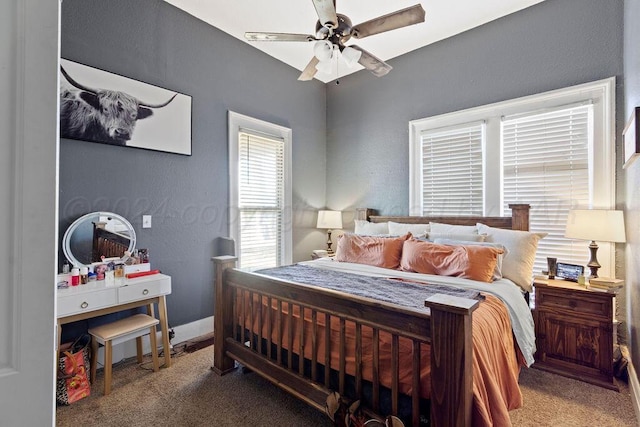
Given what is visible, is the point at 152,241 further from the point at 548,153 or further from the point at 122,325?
the point at 548,153

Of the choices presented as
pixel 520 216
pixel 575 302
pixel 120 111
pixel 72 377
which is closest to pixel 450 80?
pixel 520 216

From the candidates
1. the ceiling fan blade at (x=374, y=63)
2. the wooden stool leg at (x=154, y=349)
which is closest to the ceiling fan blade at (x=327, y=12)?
the ceiling fan blade at (x=374, y=63)

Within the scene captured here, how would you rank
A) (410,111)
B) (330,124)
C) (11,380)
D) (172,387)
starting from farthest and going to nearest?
1. (330,124)
2. (410,111)
3. (172,387)
4. (11,380)

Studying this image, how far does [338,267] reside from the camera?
2.88 metres

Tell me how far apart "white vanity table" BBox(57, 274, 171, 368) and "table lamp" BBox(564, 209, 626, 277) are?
10.6 feet

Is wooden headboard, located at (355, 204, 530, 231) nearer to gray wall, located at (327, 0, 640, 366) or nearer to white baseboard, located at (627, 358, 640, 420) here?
gray wall, located at (327, 0, 640, 366)

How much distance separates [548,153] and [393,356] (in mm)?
2572

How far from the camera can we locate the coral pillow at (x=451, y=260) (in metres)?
2.33

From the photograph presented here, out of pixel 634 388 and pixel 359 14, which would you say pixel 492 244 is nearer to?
pixel 634 388

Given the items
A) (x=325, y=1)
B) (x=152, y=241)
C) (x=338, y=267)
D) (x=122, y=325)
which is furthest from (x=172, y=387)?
(x=325, y=1)

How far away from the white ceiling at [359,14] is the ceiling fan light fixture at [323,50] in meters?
0.88

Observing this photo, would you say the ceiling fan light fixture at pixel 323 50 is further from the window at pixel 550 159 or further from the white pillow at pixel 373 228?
the white pillow at pixel 373 228

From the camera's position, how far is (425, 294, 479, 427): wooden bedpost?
1184 millimetres

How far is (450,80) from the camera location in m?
3.45
